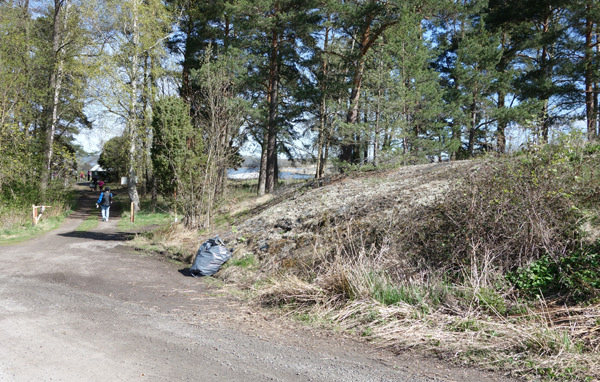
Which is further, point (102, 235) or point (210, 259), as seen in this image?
point (102, 235)

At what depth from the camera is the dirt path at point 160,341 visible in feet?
11.9

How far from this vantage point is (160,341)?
14.4 ft

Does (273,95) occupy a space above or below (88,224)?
above

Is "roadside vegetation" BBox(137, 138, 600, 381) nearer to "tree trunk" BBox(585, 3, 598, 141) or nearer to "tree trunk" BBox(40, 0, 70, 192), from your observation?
"tree trunk" BBox(585, 3, 598, 141)

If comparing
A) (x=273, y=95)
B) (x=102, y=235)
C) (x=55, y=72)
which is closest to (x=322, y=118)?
(x=273, y=95)

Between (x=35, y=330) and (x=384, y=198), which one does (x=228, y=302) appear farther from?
(x=384, y=198)

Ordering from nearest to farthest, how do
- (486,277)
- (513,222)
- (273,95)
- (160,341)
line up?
(160,341), (486,277), (513,222), (273,95)

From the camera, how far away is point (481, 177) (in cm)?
689

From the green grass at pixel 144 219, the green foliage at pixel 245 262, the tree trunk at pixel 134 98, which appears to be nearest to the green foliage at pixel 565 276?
the green foliage at pixel 245 262

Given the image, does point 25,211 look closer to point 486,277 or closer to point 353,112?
point 353,112

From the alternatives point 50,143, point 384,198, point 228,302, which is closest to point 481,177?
point 384,198

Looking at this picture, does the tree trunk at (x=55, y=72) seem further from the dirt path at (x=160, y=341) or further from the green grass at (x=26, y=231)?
the dirt path at (x=160, y=341)

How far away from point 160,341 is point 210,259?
13.5ft

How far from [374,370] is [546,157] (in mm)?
4728
